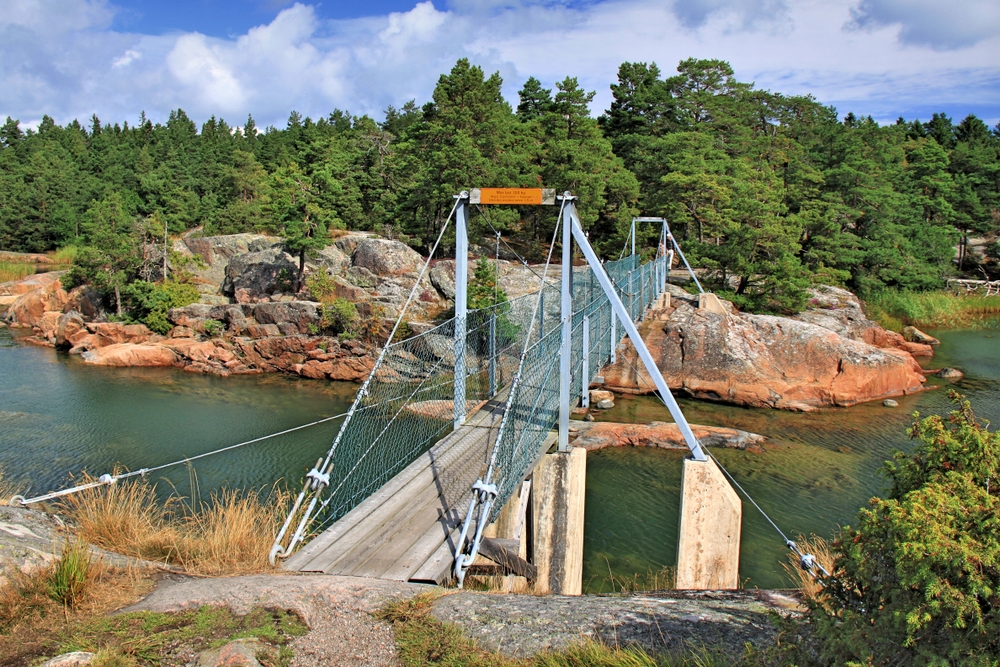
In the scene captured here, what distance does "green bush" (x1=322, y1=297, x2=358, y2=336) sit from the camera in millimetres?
18172

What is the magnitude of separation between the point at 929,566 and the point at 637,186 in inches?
817

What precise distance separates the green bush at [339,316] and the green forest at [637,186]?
2.55m

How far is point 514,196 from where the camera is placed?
6.71m

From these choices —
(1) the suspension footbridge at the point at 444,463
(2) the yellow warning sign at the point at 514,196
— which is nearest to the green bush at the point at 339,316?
(1) the suspension footbridge at the point at 444,463

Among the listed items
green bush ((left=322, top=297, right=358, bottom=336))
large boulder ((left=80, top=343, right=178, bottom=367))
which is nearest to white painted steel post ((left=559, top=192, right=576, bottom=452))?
green bush ((left=322, top=297, right=358, bottom=336))

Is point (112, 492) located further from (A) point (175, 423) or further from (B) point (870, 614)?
(A) point (175, 423)

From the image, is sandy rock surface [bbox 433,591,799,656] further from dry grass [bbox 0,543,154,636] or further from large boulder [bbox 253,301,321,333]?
large boulder [bbox 253,301,321,333]

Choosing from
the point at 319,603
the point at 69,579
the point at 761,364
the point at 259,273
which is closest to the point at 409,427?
the point at 319,603

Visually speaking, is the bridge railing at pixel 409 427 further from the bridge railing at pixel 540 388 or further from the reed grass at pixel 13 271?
the reed grass at pixel 13 271

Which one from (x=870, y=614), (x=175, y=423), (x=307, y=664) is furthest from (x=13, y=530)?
(x=175, y=423)

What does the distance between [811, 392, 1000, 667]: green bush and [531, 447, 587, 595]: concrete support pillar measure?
4379 millimetres

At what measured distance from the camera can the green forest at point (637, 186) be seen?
66.6 feet

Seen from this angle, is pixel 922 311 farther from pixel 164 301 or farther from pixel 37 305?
pixel 37 305

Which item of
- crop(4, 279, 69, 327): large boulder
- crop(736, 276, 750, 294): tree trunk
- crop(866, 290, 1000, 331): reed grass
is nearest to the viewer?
crop(736, 276, 750, 294): tree trunk
